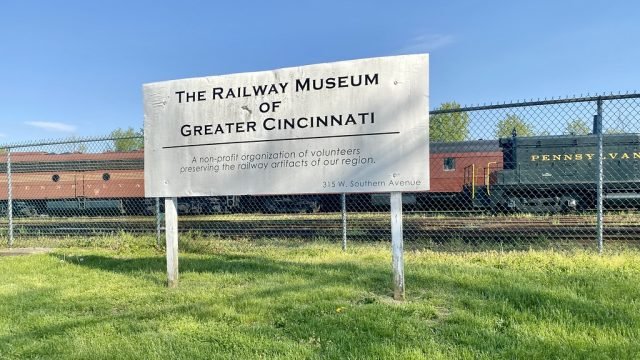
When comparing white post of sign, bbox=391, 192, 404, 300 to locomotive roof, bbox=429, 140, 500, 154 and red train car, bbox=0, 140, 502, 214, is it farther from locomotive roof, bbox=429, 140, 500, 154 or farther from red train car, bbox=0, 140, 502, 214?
red train car, bbox=0, 140, 502, 214

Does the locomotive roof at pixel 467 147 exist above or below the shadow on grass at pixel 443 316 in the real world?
above

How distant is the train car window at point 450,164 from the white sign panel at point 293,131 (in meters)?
15.3

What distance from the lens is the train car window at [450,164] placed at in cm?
1945

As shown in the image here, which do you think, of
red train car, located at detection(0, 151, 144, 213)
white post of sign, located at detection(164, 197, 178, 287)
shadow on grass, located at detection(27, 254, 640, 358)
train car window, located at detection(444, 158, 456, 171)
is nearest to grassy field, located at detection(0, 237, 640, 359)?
→ shadow on grass, located at detection(27, 254, 640, 358)

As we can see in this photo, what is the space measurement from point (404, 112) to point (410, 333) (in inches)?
81.8

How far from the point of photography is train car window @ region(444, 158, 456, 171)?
1945 cm

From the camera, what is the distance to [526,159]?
52.9 ft

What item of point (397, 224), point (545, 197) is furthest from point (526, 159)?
point (397, 224)

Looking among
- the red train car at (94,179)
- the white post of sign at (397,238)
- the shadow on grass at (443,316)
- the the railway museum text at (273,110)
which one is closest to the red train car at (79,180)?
the red train car at (94,179)

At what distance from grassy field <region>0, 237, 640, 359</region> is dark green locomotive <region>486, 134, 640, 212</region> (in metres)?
9.29

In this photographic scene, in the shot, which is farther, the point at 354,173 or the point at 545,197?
the point at 545,197

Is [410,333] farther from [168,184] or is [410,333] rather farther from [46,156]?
[46,156]

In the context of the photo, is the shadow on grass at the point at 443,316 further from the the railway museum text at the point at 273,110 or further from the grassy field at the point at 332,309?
the the railway museum text at the point at 273,110

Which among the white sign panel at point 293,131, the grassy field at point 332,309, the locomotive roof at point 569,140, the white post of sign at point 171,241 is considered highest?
the locomotive roof at point 569,140
